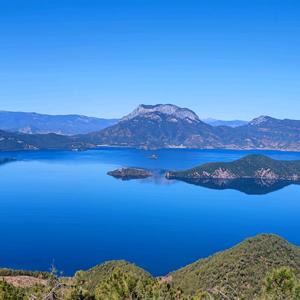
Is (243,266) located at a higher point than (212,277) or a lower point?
higher

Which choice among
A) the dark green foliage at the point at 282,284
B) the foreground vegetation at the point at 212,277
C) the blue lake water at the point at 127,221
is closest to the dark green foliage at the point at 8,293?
the foreground vegetation at the point at 212,277

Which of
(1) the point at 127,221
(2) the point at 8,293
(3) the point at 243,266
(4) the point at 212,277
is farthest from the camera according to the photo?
(1) the point at 127,221

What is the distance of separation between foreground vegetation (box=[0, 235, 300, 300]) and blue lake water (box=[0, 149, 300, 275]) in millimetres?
12359

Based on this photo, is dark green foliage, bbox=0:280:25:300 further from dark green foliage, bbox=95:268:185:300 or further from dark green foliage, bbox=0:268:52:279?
dark green foliage, bbox=0:268:52:279

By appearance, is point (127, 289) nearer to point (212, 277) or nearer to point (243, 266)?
point (212, 277)

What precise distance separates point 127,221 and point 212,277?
62049 millimetres

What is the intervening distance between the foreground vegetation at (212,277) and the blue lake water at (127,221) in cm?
1236

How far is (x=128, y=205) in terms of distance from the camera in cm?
13688

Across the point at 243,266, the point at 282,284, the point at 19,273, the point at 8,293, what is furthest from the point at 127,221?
the point at 8,293

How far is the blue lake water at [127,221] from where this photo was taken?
83875 mm

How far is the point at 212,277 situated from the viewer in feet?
175

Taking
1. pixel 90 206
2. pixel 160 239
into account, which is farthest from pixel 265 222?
pixel 90 206

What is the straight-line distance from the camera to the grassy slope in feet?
164

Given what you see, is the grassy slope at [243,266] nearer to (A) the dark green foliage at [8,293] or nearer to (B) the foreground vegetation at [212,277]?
(B) the foreground vegetation at [212,277]
